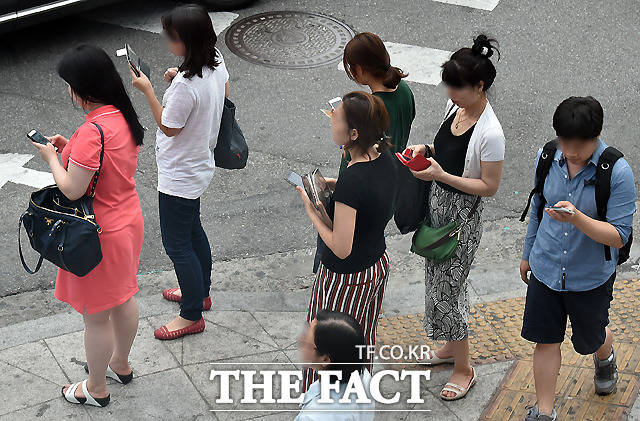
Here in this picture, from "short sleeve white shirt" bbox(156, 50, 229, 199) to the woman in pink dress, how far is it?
342mm

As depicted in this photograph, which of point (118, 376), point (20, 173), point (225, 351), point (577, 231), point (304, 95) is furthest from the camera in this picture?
point (304, 95)

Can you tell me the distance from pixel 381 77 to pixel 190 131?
1040mm

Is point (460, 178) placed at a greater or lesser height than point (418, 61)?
greater

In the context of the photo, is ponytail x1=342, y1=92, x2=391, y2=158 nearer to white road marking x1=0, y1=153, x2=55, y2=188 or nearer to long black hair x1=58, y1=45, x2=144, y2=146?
long black hair x1=58, y1=45, x2=144, y2=146

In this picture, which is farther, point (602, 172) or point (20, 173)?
point (20, 173)

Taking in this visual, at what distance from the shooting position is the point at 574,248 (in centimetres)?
421

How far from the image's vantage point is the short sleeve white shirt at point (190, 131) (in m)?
4.72

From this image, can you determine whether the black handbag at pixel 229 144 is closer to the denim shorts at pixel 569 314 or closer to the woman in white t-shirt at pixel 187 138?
the woman in white t-shirt at pixel 187 138

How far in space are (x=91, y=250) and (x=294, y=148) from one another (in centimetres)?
344

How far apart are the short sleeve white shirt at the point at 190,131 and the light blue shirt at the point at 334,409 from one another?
1.97 m

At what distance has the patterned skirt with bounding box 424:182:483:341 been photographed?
465cm

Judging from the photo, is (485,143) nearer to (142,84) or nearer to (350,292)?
(350,292)

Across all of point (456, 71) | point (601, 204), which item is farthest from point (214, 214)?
point (601, 204)

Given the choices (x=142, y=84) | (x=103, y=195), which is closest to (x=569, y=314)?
(x=103, y=195)
